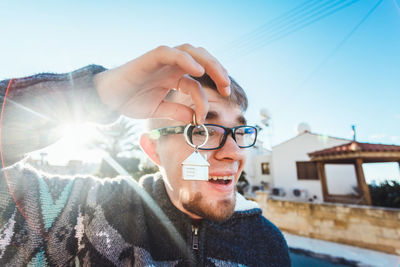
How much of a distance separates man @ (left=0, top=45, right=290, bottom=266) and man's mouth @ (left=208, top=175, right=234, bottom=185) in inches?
0.4

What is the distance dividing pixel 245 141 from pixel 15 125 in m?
2.00

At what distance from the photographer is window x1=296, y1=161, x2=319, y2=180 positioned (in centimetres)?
1687

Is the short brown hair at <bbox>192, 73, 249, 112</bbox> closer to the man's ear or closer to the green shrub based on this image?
the man's ear

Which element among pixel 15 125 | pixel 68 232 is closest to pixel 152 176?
pixel 68 232

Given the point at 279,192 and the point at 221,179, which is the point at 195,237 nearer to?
the point at 221,179

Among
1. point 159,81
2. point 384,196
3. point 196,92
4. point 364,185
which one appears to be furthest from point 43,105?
point 384,196

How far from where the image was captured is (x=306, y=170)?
682 inches

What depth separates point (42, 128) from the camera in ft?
4.34

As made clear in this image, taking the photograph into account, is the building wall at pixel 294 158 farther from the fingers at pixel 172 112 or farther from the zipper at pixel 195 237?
the fingers at pixel 172 112

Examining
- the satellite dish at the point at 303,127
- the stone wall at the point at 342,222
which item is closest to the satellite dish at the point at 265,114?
the satellite dish at the point at 303,127

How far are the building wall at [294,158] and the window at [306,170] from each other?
12.5 inches

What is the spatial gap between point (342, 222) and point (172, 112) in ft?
32.3

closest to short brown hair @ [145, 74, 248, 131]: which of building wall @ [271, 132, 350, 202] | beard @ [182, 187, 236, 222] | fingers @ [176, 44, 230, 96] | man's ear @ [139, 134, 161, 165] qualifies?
man's ear @ [139, 134, 161, 165]

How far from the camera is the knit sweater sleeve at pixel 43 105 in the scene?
3.95ft
